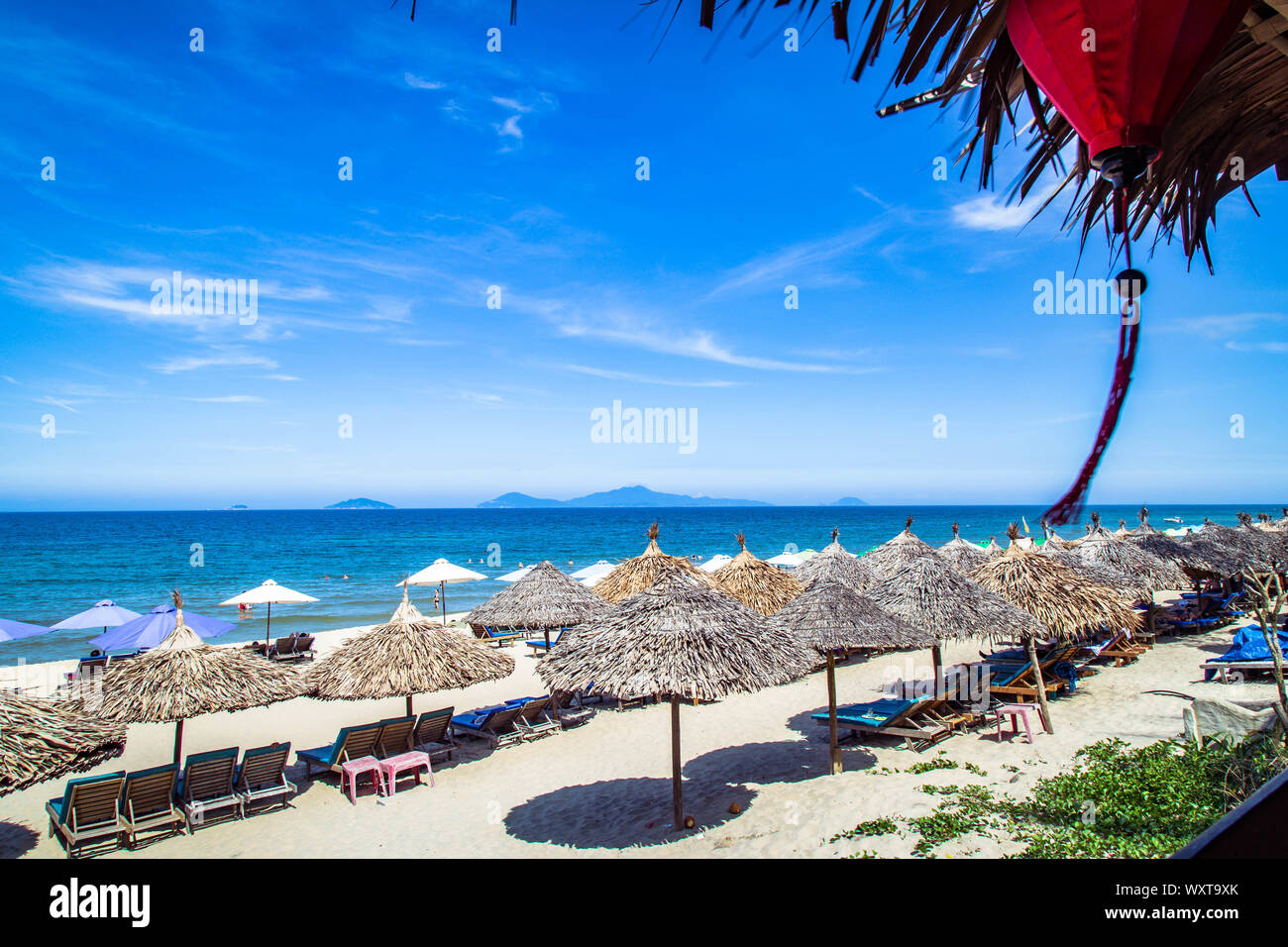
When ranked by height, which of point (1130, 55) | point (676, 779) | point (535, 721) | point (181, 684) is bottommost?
point (535, 721)

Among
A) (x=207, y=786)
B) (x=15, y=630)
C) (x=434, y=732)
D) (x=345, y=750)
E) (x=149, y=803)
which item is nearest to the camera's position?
(x=149, y=803)

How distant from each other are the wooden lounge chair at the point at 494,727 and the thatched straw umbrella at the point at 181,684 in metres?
3.09

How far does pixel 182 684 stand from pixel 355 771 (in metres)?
2.51

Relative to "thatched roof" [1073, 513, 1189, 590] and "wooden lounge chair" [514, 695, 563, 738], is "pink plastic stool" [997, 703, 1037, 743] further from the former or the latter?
"thatched roof" [1073, 513, 1189, 590]

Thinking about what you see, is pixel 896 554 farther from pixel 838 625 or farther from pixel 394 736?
pixel 394 736

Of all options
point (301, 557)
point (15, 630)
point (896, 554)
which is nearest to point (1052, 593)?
point (896, 554)

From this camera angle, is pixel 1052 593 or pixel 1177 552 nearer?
pixel 1052 593

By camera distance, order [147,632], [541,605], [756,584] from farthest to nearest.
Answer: [756,584]
[541,605]
[147,632]

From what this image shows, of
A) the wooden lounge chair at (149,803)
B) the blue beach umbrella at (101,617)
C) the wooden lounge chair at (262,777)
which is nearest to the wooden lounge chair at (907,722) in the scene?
the wooden lounge chair at (262,777)

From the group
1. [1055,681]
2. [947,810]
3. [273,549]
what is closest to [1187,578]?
[1055,681]

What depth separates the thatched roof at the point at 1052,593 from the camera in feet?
40.9

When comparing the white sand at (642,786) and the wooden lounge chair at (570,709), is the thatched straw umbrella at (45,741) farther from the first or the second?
the wooden lounge chair at (570,709)

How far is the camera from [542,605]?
15.9 m

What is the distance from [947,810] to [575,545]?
69.8 metres
